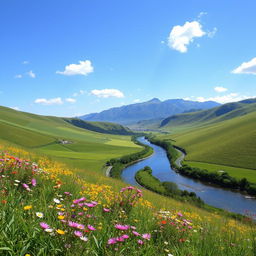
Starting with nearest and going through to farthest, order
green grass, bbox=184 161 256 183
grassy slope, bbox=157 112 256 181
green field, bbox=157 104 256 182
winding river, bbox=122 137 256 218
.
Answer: winding river, bbox=122 137 256 218 < green grass, bbox=184 161 256 183 < green field, bbox=157 104 256 182 < grassy slope, bbox=157 112 256 181

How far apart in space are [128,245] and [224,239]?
2.48m

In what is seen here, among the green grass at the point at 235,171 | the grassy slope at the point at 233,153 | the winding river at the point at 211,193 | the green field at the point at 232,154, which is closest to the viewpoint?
the winding river at the point at 211,193

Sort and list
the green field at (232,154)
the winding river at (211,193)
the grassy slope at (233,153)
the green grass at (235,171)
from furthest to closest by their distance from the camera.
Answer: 1. the grassy slope at (233,153)
2. the green field at (232,154)
3. the green grass at (235,171)
4. the winding river at (211,193)

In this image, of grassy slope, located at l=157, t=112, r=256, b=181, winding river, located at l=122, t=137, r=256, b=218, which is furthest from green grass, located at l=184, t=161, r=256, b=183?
winding river, located at l=122, t=137, r=256, b=218

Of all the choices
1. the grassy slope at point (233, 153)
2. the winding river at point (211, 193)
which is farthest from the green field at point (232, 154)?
the winding river at point (211, 193)

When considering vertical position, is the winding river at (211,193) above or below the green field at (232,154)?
below

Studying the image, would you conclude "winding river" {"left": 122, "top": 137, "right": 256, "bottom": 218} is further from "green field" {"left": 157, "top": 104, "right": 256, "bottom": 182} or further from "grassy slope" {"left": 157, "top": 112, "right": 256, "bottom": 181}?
"grassy slope" {"left": 157, "top": 112, "right": 256, "bottom": 181}

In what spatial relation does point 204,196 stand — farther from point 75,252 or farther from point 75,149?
point 75,149

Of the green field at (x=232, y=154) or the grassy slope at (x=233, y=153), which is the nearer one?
the green field at (x=232, y=154)

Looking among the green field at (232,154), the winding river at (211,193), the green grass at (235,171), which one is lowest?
the winding river at (211,193)

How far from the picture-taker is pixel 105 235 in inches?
124

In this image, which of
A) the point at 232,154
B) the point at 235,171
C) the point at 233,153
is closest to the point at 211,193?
the point at 235,171

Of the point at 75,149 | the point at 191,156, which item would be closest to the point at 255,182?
the point at 191,156

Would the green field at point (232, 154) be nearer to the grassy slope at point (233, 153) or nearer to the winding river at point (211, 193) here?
the grassy slope at point (233, 153)
